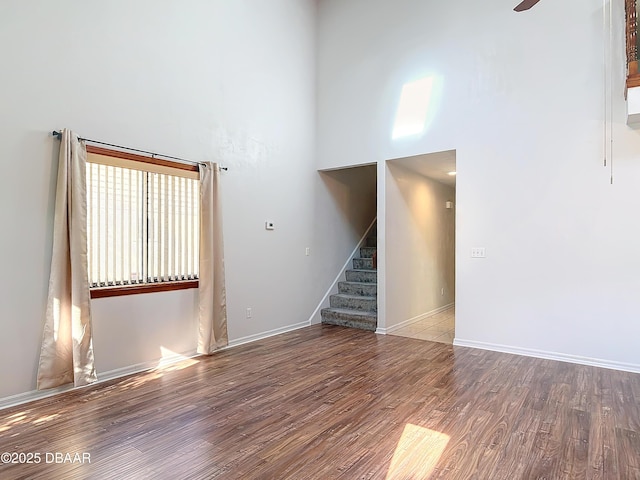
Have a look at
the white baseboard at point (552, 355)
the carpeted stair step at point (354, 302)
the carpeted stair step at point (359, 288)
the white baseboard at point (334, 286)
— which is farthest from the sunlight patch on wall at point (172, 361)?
the white baseboard at point (552, 355)

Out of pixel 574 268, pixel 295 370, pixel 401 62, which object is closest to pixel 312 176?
pixel 401 62

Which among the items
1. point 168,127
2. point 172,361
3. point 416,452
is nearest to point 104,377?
point 172,361

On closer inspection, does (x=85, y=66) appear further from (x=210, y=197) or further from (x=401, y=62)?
(x=401, y=62)

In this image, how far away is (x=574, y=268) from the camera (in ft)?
12.9

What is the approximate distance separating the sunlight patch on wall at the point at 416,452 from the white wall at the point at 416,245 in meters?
2.84

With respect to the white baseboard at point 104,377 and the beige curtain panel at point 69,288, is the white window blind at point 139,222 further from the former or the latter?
the white baseboard at point 104,377

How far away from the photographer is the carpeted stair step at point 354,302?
230 inches

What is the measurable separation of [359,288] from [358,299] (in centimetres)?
28

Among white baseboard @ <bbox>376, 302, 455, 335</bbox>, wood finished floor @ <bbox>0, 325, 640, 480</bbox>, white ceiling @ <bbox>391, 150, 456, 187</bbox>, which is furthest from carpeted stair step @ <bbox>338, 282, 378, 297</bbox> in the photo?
wood finished floor @ <bbox>0, 325, 640, 480</bbox>

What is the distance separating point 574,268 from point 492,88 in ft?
7.23

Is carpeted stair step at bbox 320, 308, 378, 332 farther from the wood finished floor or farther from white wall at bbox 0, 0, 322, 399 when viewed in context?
the wood finished floor

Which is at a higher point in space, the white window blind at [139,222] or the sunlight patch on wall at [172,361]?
the white window blind at [139,222]

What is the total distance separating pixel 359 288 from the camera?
6.18m

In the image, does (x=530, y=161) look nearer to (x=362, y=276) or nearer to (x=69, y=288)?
(x=362, y=276)
